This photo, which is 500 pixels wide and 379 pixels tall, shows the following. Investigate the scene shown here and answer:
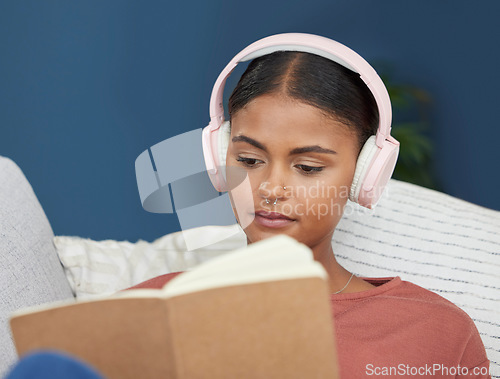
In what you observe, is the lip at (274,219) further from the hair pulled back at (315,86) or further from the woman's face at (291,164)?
the hair pulled back at (315,86)

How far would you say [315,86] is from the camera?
1137mm

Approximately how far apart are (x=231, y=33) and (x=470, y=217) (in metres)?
1.36

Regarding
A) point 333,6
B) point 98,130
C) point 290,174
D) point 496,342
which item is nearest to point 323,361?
point 290,174

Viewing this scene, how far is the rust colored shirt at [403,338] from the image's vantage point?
1065 mm

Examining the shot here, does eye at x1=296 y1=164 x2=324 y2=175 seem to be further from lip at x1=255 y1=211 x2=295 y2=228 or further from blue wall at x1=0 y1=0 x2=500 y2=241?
blue wall at x1=0 y1=0 x2=500 y2=241

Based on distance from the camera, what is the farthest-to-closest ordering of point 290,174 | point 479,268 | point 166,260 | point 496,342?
1. point 166,260
2. point 479,268
3. point 496,342
4. point 290,174

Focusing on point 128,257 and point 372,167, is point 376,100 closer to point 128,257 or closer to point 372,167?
point 372,167

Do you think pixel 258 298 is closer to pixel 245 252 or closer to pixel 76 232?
pixel 245 252

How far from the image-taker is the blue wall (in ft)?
7.62

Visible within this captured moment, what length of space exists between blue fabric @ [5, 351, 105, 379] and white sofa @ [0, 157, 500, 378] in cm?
76

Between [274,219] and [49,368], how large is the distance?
2.18 ft

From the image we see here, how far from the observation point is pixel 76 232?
8.07 ft

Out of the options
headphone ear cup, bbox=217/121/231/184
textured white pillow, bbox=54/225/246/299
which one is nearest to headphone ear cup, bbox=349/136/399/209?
headphone ear cup, bbox=217/121/231/184
